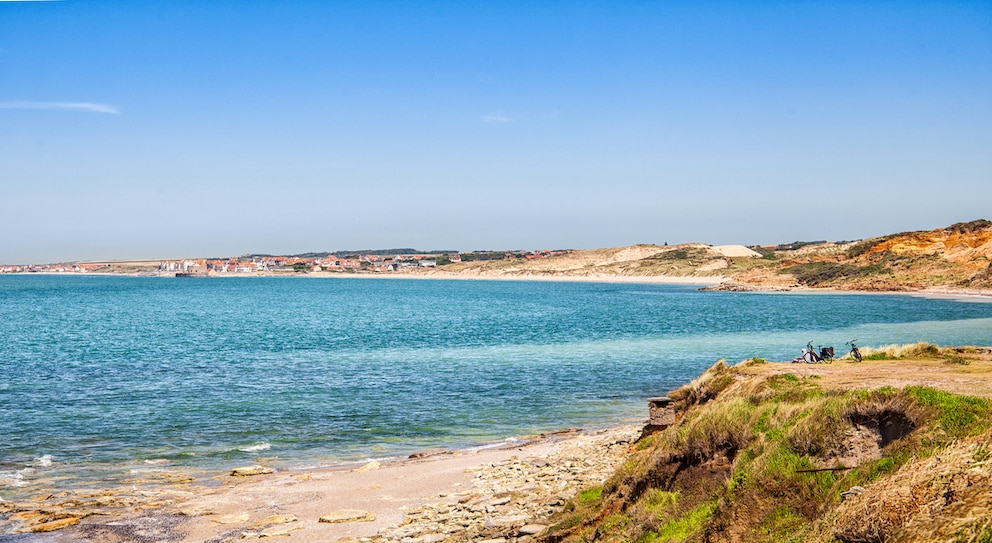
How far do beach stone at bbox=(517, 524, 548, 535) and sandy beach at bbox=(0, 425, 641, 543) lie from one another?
2cm

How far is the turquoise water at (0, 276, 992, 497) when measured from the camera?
2377 cm

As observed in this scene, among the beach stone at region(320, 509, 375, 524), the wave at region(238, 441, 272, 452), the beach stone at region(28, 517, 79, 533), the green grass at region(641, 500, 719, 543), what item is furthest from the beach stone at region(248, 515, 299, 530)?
the green grass at region(641, 500, 719, 543)

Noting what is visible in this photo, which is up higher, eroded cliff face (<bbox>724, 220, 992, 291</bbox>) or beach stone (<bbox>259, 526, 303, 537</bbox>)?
eroded cliff face (<bbox>724, 220, 992, 291</bbox>)

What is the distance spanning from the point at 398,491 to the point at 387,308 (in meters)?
85.7

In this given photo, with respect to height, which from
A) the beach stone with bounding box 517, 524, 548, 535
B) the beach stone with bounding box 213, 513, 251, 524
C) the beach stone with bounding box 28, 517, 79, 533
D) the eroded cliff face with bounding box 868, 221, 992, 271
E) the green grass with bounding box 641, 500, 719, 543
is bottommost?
the beach stone with bounding box 213, 513, 251, 524

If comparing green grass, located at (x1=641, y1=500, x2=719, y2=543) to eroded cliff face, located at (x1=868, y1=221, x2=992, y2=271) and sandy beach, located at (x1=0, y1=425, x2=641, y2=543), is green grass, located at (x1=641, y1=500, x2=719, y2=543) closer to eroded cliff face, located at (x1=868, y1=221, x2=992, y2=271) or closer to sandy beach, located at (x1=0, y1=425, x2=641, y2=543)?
sandy beach, located at (x1=0, y1=425, x2=641, y2=543)

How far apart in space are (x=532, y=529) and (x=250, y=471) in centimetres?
1031

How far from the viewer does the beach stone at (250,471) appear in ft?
66.4

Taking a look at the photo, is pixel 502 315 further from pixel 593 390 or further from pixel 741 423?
pixel 741 423

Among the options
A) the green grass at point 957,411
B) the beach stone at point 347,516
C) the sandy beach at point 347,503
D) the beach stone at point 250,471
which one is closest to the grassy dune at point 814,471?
the green grass at point 957,411

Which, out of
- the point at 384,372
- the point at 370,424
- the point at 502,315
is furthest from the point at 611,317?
the point at 370,424

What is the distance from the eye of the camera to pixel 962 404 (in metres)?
9.07

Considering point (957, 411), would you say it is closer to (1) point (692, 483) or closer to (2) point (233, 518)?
(1) point (692, 483)

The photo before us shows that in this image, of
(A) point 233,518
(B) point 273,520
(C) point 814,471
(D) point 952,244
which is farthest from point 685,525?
(D) point 952,244
